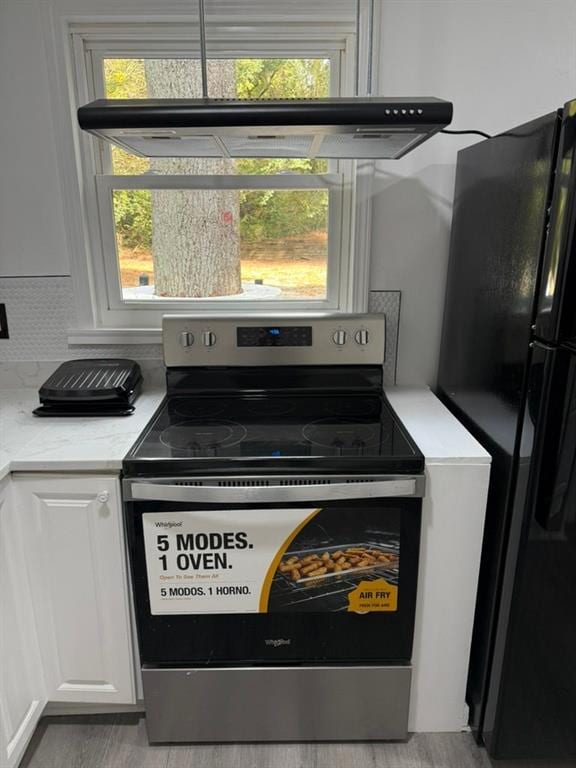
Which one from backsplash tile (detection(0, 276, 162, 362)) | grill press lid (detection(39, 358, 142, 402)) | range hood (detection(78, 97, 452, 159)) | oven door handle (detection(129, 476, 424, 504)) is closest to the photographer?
range hood (detection(78, 97, 452, 159))

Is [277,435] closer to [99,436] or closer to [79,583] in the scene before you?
[99,436]

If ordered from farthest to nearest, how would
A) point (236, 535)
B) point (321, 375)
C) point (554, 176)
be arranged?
point (321, 375)
point (236, 535)
point (554, 176)

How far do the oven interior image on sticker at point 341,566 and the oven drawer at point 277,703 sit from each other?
8.3 inches

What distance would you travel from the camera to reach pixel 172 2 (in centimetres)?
168

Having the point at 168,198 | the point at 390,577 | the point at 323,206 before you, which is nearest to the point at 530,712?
the point at 390,577

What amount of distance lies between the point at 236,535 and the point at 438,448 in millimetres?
576

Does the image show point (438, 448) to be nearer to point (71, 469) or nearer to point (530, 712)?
point (530, 712)

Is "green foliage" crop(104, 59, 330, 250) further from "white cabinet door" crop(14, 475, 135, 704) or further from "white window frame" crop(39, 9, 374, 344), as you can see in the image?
"white cabinet door" crop(14, 475, 135, 704)

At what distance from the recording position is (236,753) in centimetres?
158

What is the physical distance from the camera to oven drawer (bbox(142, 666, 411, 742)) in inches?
59.0

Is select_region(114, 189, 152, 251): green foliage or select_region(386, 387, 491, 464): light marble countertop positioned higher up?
select_region(114, 189, 152, 251): green foliage

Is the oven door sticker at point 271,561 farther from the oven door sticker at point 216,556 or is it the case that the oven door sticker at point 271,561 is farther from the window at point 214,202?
the window at point 214,202

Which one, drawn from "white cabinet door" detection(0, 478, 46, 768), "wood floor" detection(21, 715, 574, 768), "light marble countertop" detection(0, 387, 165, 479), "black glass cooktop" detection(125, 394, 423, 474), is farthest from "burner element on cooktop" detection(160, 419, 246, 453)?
"wood floor" detection(21, 715, 574, 768)

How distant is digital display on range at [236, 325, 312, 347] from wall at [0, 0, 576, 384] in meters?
0.33
